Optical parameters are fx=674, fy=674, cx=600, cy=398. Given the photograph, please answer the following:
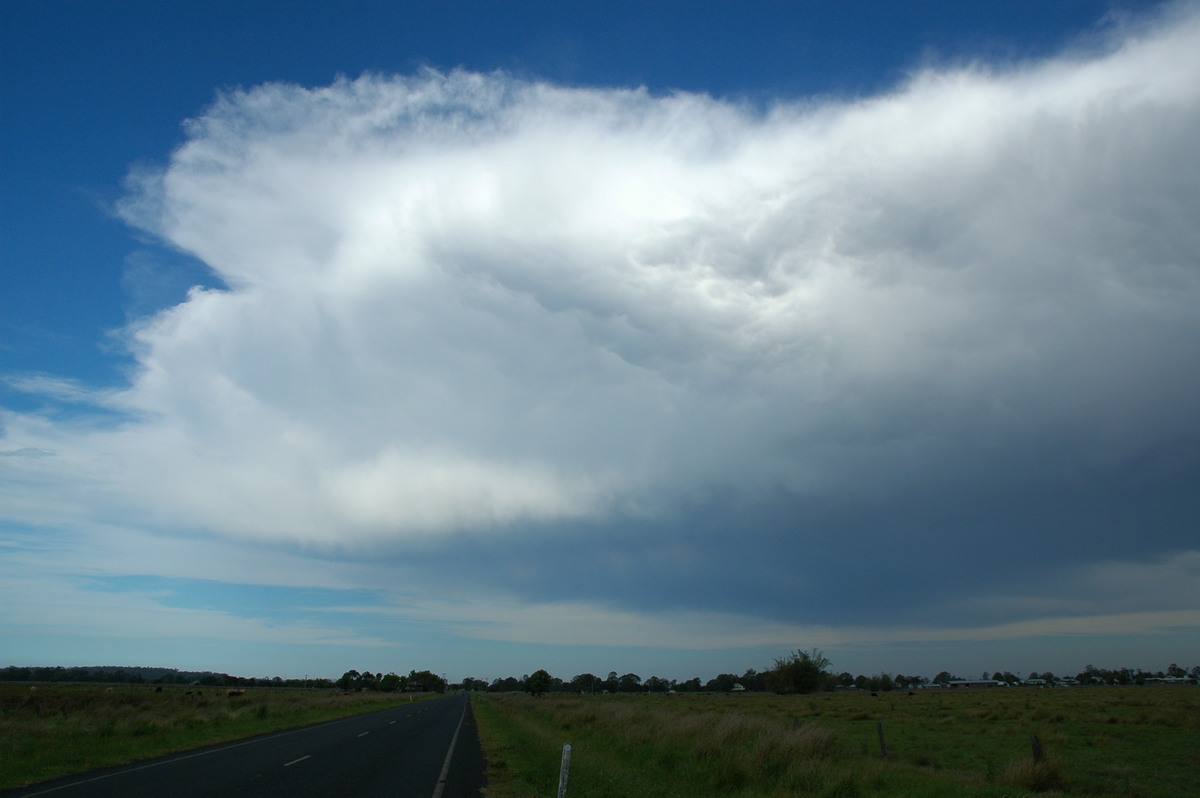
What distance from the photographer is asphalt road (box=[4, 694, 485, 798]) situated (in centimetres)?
1313

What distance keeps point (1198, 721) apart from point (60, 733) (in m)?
54.0

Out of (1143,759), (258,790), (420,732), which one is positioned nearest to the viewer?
(258,790)

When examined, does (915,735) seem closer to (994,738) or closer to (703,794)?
(994,738)

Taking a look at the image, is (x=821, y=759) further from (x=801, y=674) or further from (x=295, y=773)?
(x=801, y=674)

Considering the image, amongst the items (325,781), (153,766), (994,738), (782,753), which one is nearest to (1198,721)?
(994,738)

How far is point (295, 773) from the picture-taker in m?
15.9

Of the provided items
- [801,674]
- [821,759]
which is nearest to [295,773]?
[821,759]

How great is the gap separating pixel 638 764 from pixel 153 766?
1253 centimetres

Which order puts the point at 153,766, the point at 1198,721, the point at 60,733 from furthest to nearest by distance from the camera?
the point at 1198,721 → the point at 60,733 → the point at 153,766

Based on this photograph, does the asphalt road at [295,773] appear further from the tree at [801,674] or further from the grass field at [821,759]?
the tree at [801,674]

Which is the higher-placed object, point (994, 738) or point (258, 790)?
point (258, 790)

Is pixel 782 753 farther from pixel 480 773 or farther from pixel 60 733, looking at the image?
pixel 60 733

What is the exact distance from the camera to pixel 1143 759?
26578 millimetres

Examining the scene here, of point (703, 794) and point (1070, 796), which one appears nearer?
point (703, 794)
